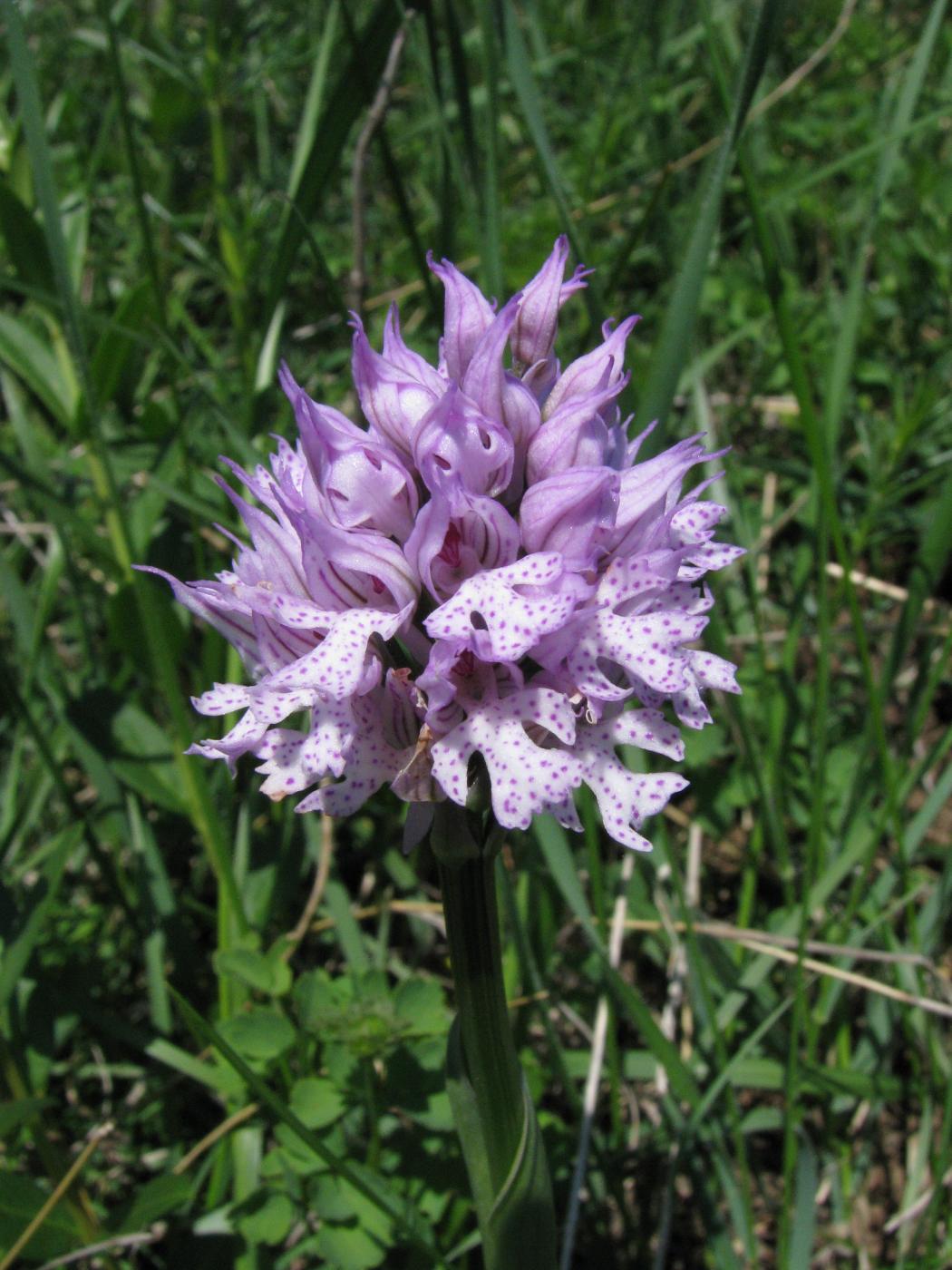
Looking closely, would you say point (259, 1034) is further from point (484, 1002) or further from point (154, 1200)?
point (484, 1002)

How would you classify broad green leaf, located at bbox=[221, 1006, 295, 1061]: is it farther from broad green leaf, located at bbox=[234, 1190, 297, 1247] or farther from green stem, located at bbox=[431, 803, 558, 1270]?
green stem, located at bbox=[431, 803, 558, 1270]

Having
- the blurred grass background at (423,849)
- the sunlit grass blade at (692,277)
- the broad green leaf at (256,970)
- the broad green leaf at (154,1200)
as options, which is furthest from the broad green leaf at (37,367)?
the broad green leaf at (154,1200)

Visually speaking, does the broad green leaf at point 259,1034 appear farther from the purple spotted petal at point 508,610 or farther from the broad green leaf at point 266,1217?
the purple spotted petal at point 508,610

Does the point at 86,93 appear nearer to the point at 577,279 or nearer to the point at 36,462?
the point at 36,462

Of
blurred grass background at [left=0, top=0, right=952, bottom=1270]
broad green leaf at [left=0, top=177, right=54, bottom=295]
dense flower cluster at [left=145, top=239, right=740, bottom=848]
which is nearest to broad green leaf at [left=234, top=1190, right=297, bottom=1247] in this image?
blurred grass background at [left=0, top=0, right=952, bottom=1270]

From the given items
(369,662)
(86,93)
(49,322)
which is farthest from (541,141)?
(86,93)

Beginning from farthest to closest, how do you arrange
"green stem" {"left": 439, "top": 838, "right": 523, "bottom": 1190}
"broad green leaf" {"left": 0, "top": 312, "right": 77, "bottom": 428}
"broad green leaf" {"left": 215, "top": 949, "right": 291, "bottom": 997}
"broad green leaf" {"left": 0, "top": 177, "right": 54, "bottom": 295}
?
"broad green leaf" {"left": 0, "top": 312, "right": 77, "bottom": 428}, "broad green leaf" {"left": 0, "top": 177, "right": 54, "bottom": 295}, "broad green leaf" {"left": 215, "top": 949, "right": 291, "bottom": 997}, "green stem" {"left": 439, "top": 838, "right": 523, "bottom": 1190}
